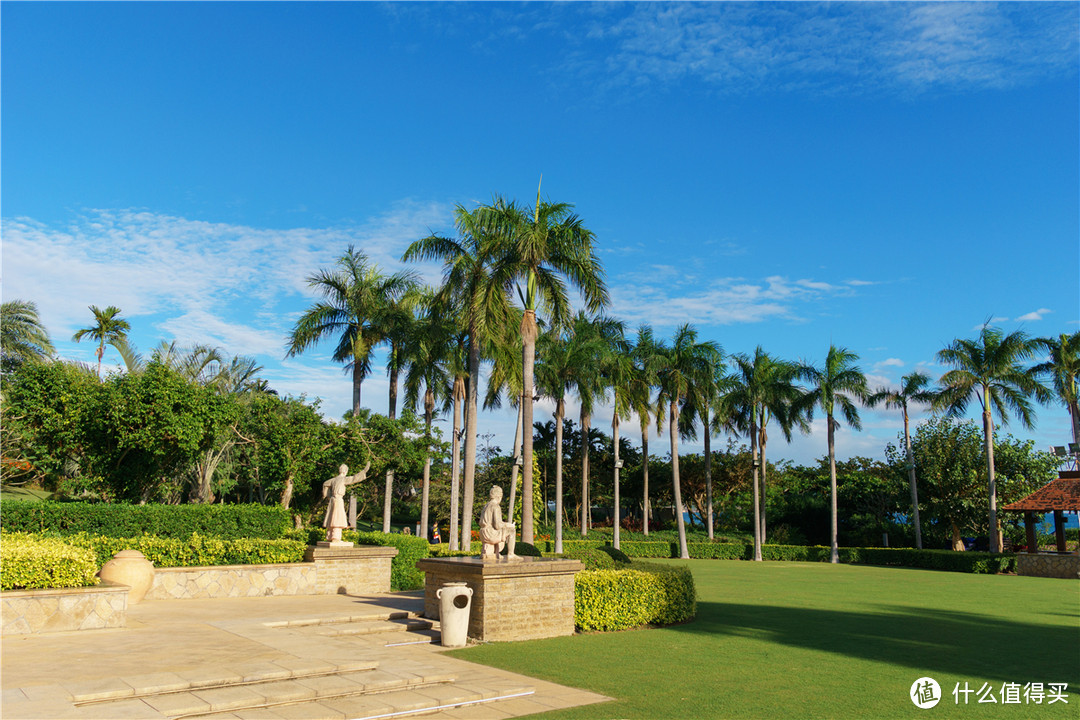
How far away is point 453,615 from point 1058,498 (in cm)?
3340

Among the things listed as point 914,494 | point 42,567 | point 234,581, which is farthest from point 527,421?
point 914,494

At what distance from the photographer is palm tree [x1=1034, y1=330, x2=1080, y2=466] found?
36.7 meters


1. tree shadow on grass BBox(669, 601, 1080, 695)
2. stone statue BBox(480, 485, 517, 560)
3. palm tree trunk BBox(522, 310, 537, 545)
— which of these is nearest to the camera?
tree shadow on grass BBox(669, 601, 1080, 695)

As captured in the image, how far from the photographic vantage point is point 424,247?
25.4 m

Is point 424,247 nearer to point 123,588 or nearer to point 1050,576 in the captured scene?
point 123,588

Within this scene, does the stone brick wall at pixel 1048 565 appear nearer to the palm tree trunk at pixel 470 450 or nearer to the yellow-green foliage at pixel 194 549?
the palm tree trunk at pixel 470 450

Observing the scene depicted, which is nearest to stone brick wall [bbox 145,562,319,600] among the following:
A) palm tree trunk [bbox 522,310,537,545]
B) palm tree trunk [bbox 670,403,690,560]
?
palm tree trunk [bbox 522,310,537,545]

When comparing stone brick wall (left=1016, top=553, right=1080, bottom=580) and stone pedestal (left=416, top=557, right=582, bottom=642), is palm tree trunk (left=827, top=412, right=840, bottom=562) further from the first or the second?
stone pedestal (left=416, top=557, right=582, bottom=642)

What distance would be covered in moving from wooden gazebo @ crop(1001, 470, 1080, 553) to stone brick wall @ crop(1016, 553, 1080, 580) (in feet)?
→ 2.69

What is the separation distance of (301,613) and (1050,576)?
33.2m

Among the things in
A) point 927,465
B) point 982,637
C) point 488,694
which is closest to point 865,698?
point 488,694

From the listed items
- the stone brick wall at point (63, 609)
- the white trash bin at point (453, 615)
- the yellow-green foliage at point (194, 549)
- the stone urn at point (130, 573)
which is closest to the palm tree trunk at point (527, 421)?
the yellow-green foliage at point (194, 549)

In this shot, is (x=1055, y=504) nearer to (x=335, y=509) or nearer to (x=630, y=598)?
(x=630, y=598)

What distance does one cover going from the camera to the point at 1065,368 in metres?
36.8
